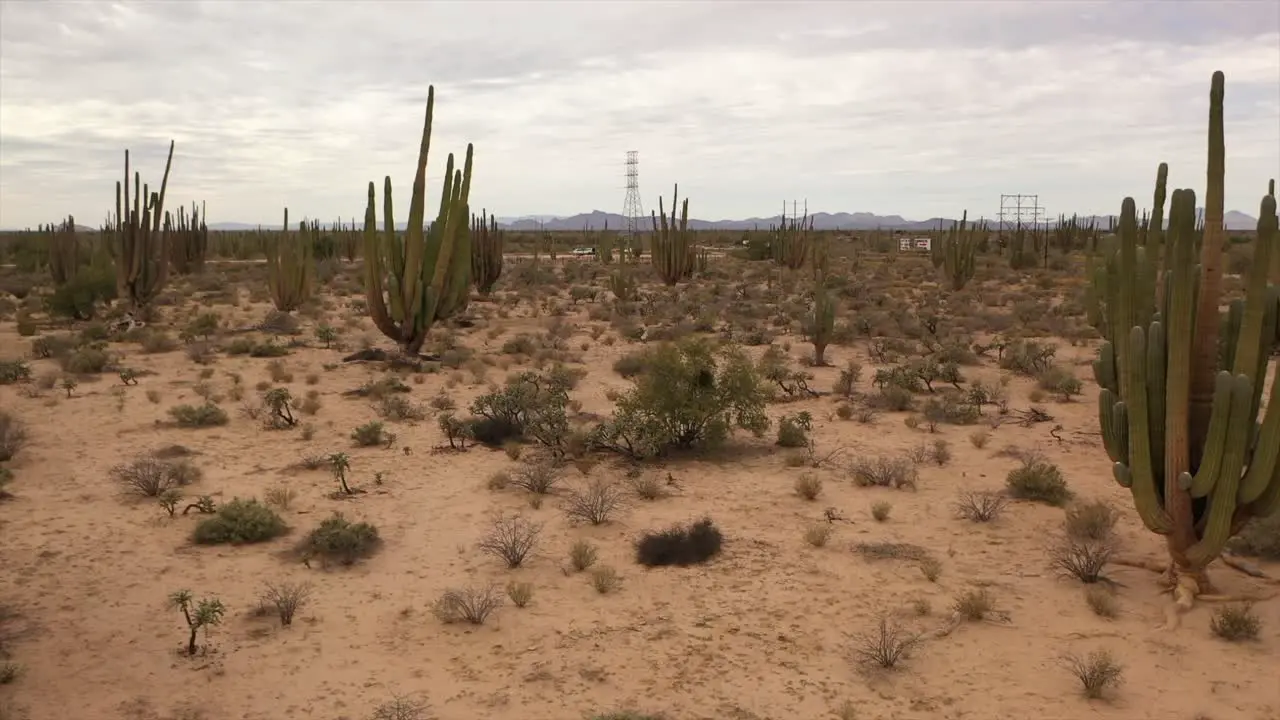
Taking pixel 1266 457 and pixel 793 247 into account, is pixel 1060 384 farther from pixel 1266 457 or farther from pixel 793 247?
pixel 793 247

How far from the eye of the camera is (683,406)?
11039 millimetres

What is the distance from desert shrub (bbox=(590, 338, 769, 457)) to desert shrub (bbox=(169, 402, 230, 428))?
5.16m

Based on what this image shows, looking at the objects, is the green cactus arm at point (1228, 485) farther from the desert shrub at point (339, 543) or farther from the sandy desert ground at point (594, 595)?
the desert shrub at point (339, 543)

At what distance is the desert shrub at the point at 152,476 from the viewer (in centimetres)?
909

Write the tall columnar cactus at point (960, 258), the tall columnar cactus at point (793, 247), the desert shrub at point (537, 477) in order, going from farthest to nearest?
the tall columnar cactus at point (793, 247), the tall columnar cactus at point (960, 258), the desert shrub at point (537, 477)

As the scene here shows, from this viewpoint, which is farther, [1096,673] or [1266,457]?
[1266,457]

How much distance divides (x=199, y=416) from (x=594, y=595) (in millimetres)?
7466

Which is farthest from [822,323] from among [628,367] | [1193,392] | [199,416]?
[199,416]

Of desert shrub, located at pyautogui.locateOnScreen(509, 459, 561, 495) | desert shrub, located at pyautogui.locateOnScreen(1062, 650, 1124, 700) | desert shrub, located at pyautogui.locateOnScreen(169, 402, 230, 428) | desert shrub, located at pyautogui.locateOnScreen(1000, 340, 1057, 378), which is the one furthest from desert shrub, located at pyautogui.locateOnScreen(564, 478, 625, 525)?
desert shrub, located at pyautogui.locateOnScreen(1000, 340, 1057, 378)

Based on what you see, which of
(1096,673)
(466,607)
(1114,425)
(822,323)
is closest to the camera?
(1096,673)

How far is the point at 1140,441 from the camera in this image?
6699 mm

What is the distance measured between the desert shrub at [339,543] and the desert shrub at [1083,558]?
5780mm

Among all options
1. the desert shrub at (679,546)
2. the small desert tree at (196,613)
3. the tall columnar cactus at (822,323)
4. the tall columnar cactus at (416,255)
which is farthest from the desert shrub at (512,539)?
the tall columnar cactus at (822,323)

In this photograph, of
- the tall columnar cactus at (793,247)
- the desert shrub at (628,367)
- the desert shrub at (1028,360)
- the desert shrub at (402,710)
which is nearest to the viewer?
the desert shrub at (402,710)
